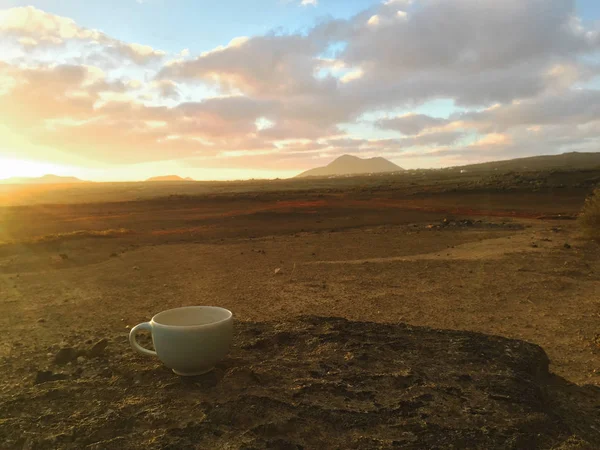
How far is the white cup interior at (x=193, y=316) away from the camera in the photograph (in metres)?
3.19

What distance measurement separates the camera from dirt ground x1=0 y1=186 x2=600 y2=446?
18.8 ft

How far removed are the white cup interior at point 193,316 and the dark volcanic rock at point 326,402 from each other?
344 mm

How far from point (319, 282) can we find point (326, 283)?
6.4 inches

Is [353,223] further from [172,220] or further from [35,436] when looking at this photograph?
[35,436]

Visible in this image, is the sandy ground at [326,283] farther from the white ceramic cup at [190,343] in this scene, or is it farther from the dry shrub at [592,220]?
the white ceramic cup at [190,343]

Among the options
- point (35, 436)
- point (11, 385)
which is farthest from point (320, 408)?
point (11, 385)

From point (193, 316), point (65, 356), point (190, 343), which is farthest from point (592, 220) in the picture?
point (65, 356)

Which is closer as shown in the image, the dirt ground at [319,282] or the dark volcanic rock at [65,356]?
the dark volcanic rock at [65,356]

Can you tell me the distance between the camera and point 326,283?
865cm

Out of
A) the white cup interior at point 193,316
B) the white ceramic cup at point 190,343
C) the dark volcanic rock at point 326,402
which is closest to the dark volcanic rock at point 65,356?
the dark volcanic rock at point 326,402

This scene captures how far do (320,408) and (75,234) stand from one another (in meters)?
15.7

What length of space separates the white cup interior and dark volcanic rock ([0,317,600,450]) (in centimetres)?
34

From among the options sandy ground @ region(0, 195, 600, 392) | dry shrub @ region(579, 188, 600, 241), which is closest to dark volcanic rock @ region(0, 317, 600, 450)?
sandy ground @ region(0, 195, 600, 392)

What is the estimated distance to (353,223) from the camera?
1920cm
